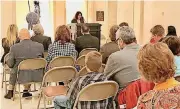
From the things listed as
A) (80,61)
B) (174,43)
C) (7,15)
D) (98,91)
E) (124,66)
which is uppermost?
(7,15)

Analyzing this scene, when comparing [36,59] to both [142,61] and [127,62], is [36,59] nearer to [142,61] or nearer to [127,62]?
[127,62]

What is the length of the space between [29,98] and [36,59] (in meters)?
1.01

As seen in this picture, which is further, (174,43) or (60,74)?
(60,74)

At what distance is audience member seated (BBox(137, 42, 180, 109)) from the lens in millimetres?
1786

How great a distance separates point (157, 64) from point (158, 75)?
2.6 inches

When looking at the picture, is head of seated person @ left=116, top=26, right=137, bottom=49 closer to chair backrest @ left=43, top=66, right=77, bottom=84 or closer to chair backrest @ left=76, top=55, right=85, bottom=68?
chair backrest @ left=43, top=66, right=77, bottom=84

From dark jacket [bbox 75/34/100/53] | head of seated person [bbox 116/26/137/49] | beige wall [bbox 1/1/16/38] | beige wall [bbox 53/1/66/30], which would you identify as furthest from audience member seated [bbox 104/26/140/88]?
beige wall [bbox 53/1/66/30]

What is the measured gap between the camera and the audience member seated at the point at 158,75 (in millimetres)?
1786

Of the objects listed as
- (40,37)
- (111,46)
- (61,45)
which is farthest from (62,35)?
(40,37)

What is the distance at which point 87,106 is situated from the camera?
10.3ft

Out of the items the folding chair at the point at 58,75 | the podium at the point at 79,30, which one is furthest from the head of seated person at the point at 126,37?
the podium at the point at 79,30

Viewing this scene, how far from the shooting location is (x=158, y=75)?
186 centimetres

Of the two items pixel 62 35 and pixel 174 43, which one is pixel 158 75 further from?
pixel 62 35

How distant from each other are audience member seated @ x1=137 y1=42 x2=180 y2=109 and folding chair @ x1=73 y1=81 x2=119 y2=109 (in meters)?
1.11
